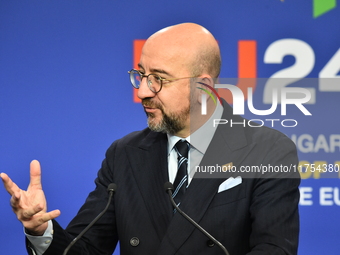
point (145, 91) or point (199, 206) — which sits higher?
point (145, 91)

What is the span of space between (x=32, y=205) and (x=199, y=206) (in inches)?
21.5

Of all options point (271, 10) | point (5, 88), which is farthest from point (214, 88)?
point (5, 88)

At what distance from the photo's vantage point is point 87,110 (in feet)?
8.92

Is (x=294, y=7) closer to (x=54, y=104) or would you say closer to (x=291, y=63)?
(x=291, y=63)

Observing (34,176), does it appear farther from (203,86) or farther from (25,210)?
(203,86)

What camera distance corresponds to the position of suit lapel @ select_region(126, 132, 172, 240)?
182 centimetres


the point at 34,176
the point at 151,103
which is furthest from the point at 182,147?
the point at 34,176

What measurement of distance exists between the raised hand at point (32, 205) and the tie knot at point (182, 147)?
1.73 feet

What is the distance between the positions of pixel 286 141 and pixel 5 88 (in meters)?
1.53

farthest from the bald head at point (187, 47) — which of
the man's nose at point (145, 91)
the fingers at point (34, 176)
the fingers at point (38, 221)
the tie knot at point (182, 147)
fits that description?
the fingers at point (38, 221)

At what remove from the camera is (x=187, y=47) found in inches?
74.2

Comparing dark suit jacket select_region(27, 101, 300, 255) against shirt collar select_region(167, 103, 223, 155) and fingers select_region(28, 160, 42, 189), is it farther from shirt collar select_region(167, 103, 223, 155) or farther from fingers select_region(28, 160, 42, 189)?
fingers select_region(28, 160, 42, 189)

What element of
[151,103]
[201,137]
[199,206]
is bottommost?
[199,206]

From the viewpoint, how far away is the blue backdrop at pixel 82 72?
8.72ft
